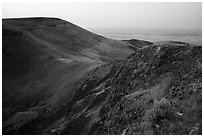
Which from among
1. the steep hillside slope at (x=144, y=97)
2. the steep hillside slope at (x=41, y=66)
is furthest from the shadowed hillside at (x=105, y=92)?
the steep hillside slope at (x=41, y=66)

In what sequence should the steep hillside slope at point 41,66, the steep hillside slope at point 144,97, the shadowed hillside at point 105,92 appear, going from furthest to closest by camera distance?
the steep hillside slope at point 41,66 < the shadowed hillside at point 105,92 < the steep hillside slope at point 144,97

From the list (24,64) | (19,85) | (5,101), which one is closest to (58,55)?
(24,64)

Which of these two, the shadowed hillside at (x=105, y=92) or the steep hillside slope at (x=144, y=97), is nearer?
the steep hillside slope at (x=144, y=97)

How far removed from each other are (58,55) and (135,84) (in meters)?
37.9

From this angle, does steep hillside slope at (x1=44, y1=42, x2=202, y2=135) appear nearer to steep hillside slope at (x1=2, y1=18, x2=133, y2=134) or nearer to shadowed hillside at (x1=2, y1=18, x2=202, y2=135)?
shadowed hillside at (x1=2, y1=18, x2=202, y2=135)

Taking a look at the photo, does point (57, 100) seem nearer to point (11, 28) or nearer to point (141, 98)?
point (141, 98)

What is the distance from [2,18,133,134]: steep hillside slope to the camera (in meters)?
41.1

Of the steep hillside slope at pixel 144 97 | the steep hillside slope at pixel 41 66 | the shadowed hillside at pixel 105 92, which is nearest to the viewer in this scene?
the steep hillside slope at pixel 144 97

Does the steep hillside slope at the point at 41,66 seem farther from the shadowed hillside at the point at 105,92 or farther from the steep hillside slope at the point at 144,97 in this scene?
the steep hillside slope at the point at 144,97

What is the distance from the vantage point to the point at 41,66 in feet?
197

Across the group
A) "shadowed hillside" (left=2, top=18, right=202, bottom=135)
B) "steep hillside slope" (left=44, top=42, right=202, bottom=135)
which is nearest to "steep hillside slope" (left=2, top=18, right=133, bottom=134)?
"shadowed hillside" (left=2, top=18, right=202, bottom=135)

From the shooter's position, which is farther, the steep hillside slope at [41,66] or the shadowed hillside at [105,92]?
the steep hillside slope at [41,66]

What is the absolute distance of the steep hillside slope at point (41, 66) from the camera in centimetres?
4106

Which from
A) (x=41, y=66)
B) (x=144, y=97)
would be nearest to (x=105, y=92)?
(x=144, y=97)
